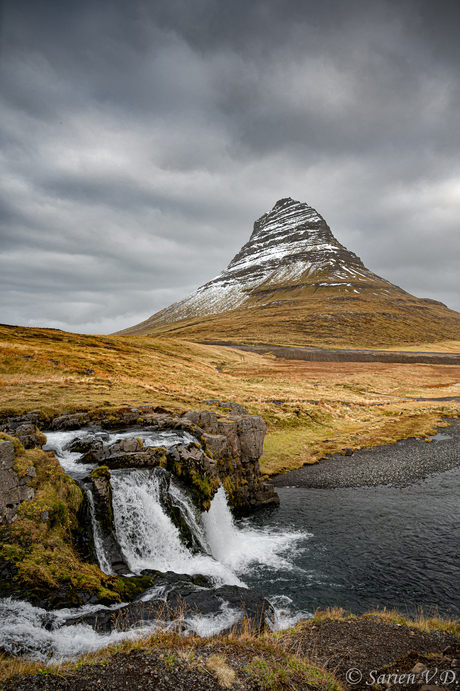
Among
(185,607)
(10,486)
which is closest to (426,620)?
(185,607)

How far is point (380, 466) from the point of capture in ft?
108

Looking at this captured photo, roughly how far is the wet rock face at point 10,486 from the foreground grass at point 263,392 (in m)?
14.0

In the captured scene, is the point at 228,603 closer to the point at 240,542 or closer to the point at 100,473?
the point at 240,542

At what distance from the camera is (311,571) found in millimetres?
17812

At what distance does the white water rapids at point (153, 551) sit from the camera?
10.4m

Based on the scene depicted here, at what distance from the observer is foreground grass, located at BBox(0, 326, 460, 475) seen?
35.9 m

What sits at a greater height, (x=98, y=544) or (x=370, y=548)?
(x=98, y=544)

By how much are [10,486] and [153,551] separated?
25.2 feet

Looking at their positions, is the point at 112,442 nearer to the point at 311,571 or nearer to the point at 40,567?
the point at 40,567

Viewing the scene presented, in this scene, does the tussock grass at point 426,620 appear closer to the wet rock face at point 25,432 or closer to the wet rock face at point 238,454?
the wet rock face at point 238,454

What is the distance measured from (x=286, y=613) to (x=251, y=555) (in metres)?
5.33

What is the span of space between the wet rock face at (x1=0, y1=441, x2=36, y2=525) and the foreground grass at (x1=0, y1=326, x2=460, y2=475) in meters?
14.0

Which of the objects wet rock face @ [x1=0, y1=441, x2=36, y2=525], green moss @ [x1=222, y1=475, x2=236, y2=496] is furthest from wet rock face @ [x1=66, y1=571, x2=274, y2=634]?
green moss @ [x1=222, y1=475, x2=236, y2=496]

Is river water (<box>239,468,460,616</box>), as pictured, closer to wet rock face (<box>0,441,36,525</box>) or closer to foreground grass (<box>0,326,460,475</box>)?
foreground grass (<box>0,326,460,475</box>)
